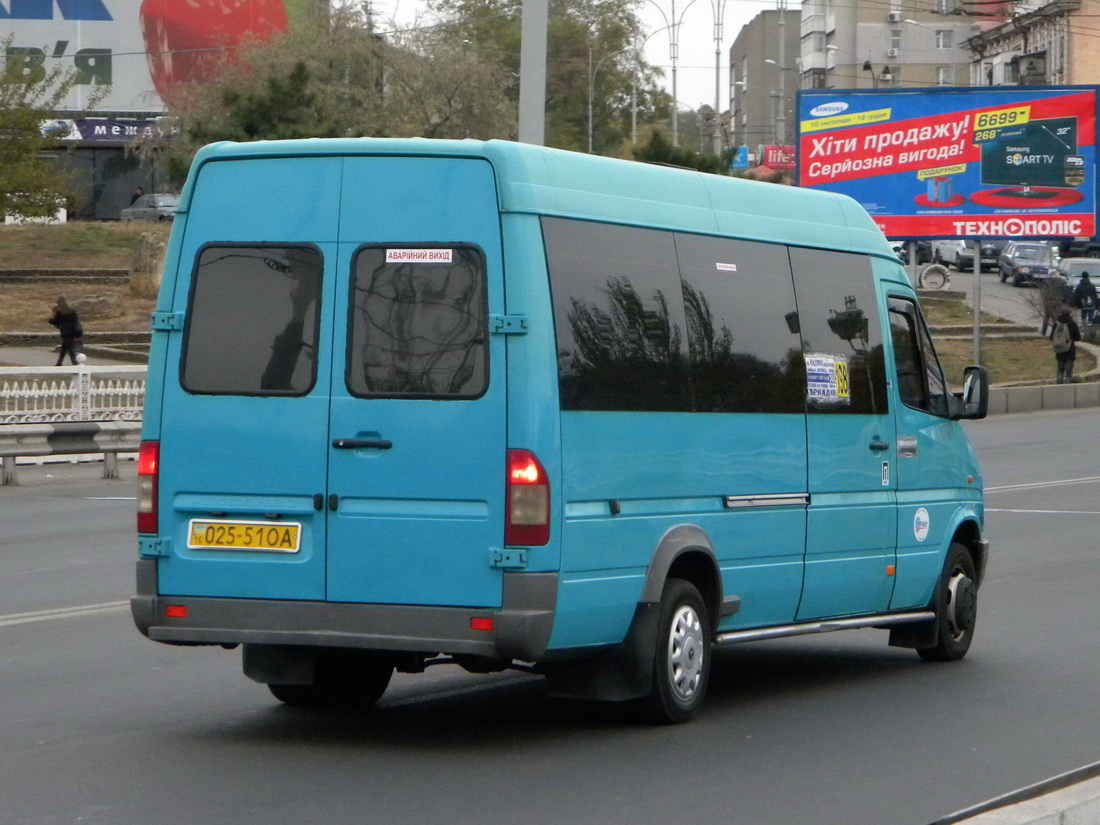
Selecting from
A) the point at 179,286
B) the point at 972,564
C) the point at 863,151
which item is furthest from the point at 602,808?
the point at 863,151

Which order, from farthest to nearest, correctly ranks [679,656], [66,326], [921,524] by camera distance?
[66,326], [921,524], [679,656]

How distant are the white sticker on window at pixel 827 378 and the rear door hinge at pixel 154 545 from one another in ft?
9.90

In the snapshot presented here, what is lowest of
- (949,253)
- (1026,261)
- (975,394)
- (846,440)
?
(846,440)

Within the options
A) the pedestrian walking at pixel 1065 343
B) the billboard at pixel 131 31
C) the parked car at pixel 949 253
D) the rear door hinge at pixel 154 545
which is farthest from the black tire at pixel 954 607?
the billboard at pixel 131 31

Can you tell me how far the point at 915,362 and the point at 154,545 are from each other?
13.7ft

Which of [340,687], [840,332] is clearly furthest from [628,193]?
[340,687]

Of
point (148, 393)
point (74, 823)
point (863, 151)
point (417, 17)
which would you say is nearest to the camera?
point (74, 823)

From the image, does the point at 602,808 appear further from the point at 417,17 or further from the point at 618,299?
the point at 417,17

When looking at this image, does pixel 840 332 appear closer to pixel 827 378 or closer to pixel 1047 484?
pixel 827 378

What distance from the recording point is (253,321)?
22.9ft

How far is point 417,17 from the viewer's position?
58.6m

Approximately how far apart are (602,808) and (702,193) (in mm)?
2956

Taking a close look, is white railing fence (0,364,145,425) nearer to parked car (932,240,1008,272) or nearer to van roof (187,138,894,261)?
van roof (187,138,894,261)

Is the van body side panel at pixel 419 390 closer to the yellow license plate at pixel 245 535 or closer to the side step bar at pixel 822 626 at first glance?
the yellow license plate at pixel 245 535
